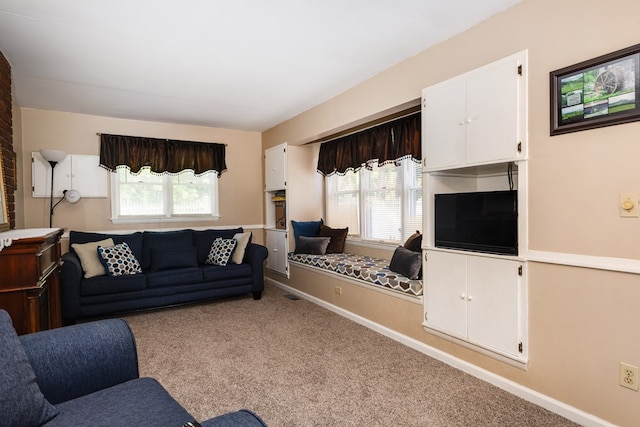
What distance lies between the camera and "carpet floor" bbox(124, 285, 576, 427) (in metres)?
2.10

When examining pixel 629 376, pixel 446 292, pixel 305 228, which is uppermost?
pixel 305 228

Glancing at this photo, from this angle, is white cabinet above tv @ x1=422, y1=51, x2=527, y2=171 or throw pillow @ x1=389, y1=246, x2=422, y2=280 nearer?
white cabinet above tv @ x1=422, y1=51, x2=527, y2=171

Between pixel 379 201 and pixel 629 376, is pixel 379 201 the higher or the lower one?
the higher one

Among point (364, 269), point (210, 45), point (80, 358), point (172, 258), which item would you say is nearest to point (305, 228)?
point (364, 269)

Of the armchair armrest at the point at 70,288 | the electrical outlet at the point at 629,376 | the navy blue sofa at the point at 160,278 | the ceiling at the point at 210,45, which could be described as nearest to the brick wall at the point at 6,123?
the ceiling at the point at 210,45

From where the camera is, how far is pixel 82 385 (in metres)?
1.52

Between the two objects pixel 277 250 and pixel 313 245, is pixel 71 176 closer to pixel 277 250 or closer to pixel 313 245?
pixel 277 250

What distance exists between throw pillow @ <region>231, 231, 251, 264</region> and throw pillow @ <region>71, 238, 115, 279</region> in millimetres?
1491

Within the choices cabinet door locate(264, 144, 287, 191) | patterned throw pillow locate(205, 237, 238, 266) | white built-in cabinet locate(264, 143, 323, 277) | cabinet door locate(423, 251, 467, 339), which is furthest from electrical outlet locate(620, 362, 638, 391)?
cabinet door locate(264, 144, 287, 191)

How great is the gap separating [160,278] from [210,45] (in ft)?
8.85

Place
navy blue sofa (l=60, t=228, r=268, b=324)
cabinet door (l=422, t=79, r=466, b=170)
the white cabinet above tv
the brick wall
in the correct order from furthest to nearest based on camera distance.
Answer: navy blue sofa (l=60, t=228, r=268, b=324) → the brick wall → cabinet door (l=422, t=79, r=466, b=170) → the white cabinet above tv

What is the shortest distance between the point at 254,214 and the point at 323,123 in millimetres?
2290

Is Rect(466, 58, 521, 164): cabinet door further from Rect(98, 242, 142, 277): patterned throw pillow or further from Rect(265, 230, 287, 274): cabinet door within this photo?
Rect(98, 242, 142, 277): patterned throw pillow

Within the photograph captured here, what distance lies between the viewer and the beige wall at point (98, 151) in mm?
4457
